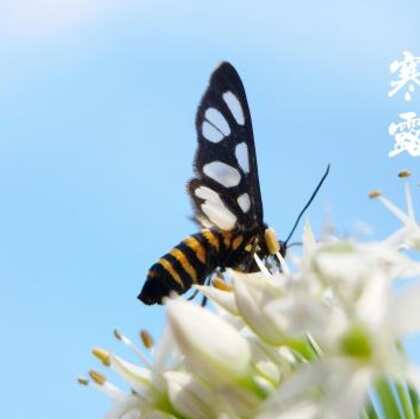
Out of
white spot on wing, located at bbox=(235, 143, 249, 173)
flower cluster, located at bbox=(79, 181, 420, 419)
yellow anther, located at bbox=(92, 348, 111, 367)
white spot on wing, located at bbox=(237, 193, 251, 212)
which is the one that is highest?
white spot on wing, located at bbox=(235, 143, 249, 173)

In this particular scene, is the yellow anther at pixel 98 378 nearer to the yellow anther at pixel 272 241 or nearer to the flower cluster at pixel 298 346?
the flower cluster at pixel 298 346

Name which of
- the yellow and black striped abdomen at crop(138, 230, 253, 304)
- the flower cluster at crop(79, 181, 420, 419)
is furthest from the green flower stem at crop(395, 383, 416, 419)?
the yellow and black striped abdomen at crop(138, 230, 253, 304)

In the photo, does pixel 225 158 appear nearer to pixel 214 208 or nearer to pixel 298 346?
pixel 214 208

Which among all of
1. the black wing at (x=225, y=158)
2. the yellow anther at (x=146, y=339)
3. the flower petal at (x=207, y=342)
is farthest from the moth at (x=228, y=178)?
the flower petal at (x=207, y=342)

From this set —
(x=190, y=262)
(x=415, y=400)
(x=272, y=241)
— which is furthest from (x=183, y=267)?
(x=415, y=400)

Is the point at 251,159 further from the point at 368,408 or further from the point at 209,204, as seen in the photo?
the point at 368,408

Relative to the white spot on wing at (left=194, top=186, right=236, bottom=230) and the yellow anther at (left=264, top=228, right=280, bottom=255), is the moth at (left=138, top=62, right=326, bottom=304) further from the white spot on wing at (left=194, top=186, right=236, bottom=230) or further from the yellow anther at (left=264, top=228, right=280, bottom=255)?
the yellow anther at (left=264, top=228, right=280, bottom=255)

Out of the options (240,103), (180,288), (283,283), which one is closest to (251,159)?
(240,103)
